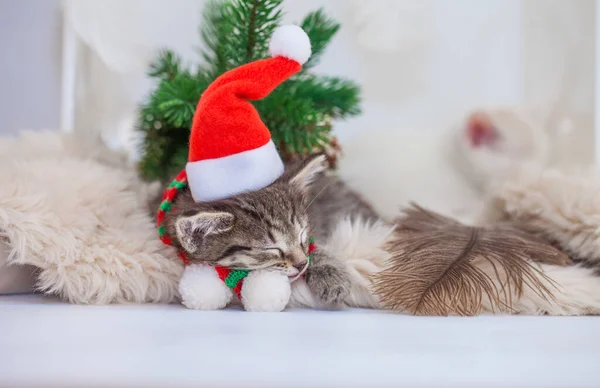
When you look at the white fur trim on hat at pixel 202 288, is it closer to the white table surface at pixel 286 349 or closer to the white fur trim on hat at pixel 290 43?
the white table surface at pixel 286 349

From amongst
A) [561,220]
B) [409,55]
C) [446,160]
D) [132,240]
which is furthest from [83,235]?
[409,55]

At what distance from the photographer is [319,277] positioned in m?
0.85

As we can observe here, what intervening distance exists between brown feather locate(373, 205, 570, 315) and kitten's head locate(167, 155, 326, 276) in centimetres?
14

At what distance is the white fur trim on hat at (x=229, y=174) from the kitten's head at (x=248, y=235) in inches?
0.6

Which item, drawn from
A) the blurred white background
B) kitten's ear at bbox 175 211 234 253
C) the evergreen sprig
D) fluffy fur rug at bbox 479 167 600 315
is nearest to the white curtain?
the blurred white background

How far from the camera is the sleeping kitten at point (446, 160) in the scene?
1.47m

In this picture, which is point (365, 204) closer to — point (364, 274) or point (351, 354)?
point (364, 274)

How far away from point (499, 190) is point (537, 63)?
28.6 inches

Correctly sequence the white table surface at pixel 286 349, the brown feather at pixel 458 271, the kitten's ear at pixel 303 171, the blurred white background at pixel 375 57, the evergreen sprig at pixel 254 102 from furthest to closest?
1. the blurred white background at pixel 375 57
2. the evergreen sprig at pixel 254 102
3. the kitten's ear at pixel 303 171
4. the brown feather at pixel 458 271
5. the white table surface at pixel 286 349

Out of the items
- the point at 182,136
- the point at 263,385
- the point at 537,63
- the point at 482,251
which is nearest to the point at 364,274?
the point at 482,251

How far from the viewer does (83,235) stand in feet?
2.88

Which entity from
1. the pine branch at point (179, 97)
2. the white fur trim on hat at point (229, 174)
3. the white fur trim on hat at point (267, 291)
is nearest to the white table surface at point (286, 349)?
the white fur trim on hat at point (267, 291)

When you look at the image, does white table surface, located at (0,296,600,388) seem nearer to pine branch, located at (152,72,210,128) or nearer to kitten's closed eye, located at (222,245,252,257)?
kitten's closed eye, located at (222,245,252,257)

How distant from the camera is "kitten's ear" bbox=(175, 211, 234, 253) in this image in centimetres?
78
